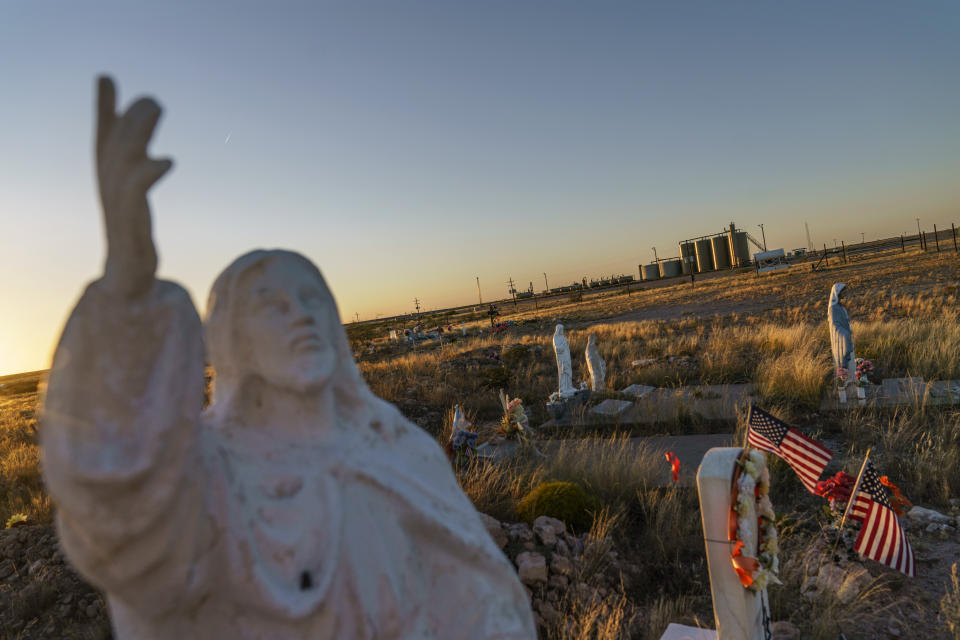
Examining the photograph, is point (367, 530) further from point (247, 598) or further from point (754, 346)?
point (754, 346)

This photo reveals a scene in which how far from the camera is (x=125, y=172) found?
97cm

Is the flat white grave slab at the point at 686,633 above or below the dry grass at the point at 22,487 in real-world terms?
below

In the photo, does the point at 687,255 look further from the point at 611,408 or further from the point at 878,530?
the point at 878,530

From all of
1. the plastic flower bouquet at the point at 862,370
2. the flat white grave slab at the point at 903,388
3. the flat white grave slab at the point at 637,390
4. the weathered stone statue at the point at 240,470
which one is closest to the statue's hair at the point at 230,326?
the weathered stone statue at the point at 240,470

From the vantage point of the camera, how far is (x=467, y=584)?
1.61m

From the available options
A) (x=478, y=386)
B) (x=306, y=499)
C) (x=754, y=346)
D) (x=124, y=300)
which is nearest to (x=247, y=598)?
(x=306, y=499)

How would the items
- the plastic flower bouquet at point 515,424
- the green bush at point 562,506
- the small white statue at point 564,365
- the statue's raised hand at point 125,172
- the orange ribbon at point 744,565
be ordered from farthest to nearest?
the small white statue at point 564,365 → the plastic flower bouquet at point 515,424 → the green bush at point 562,506 → the orange ribbon at point 744,565 → the statue's raised hand at point 125,172

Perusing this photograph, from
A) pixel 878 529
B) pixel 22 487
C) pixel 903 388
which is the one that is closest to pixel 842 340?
pixel 903 388

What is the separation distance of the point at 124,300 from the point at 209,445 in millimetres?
469

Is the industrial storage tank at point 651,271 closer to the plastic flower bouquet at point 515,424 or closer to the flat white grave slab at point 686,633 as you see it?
the plastic flower bouquet at point 515,424

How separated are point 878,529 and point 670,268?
103m

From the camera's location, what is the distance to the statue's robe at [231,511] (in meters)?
1.00

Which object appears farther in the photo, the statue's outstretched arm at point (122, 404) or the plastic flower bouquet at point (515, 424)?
the plastic flower bouquet at point (515, 424)

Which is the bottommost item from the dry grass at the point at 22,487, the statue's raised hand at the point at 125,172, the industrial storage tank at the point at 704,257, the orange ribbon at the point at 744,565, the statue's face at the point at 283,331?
the orange ribbon at the point at 744,565
